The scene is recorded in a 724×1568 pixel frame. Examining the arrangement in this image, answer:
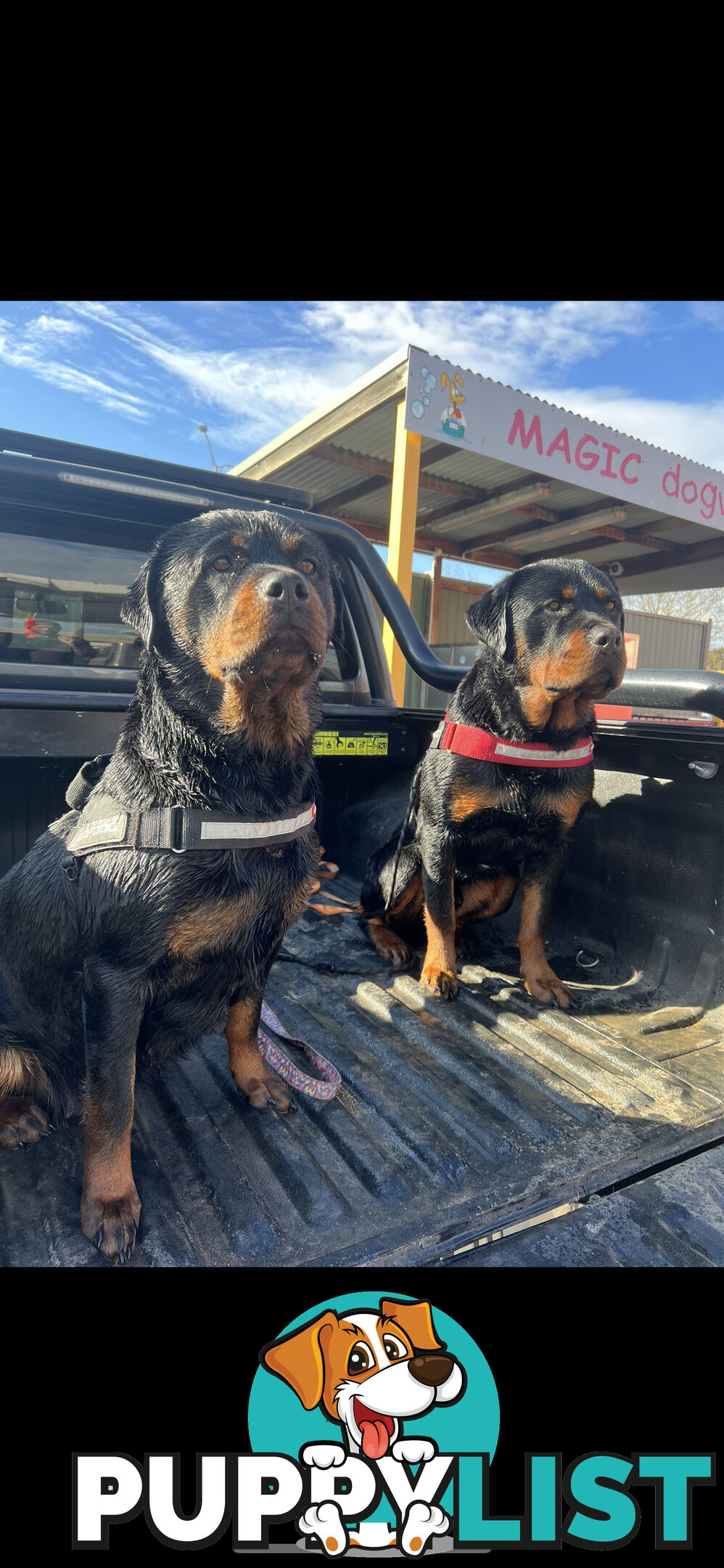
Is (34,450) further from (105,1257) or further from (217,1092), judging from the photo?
(105,1257)

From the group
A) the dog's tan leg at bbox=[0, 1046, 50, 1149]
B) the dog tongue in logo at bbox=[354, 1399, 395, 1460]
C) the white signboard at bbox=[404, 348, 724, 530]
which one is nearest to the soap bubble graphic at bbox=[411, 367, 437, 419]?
the white signboard at bbox=[404, 348, 724, 530]

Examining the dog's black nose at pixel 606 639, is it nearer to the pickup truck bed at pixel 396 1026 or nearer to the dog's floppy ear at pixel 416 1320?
the pickup truck bed at pixel 396 1026

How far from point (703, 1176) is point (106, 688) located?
2.34 metres

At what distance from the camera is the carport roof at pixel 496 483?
8.25 meters

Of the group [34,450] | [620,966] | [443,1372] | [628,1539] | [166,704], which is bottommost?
[628,1539]

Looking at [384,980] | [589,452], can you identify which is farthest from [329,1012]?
[589,452]

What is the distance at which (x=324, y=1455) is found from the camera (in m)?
1.12

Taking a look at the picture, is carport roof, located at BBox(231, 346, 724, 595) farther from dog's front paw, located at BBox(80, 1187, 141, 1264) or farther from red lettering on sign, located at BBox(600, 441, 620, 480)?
dog's front paw, located at BBox(80, 1187, 141, 1264)

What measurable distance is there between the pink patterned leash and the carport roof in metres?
7.00

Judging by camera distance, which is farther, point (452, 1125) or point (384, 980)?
point (384, 980)

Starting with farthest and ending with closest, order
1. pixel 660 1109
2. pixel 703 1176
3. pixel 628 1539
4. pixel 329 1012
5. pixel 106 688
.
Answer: pixel 106 688
pixel 329 1012
pixel 660 1109
pixel 703 1176
pixel 628 1539

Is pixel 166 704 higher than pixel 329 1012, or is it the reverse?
pixel 166 704

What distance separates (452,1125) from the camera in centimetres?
191

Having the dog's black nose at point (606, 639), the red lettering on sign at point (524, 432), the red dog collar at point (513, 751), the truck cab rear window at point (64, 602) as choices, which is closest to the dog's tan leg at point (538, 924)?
the red dog collar at point (513, 751)
